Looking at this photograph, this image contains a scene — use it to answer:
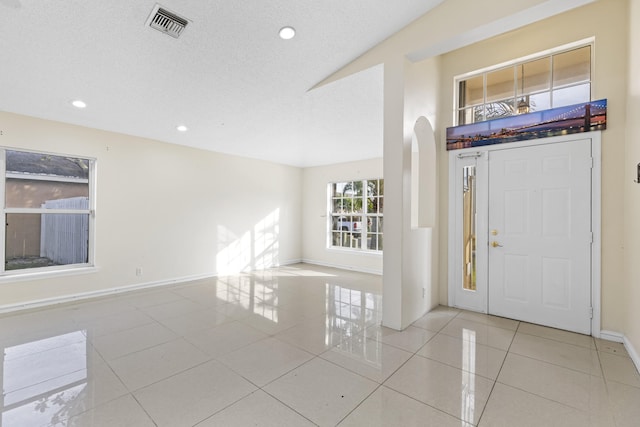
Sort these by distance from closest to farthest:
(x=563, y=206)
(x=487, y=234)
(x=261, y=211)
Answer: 1. (x=563, y=206)
2. (x=487, y=234)
3. (x=261, y=211)

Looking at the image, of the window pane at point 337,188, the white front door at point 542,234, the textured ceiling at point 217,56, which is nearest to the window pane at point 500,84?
the white front door at point 542,234

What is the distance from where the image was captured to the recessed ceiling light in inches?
106

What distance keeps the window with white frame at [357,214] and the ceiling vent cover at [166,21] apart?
187 inches

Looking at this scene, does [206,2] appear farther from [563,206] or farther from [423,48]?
[563,206]

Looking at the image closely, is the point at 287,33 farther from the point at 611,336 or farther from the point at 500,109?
the point at 611,336

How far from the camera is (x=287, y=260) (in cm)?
730

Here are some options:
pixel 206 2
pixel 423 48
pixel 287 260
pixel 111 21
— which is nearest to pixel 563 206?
pixel 423 48

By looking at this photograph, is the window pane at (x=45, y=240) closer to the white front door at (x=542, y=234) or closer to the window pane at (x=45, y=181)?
the window pane at (x=45, y=181)

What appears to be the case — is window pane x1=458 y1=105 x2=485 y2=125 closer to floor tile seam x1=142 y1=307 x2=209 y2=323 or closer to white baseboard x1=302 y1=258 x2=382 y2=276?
white baseboard x1=302 y1=258 x2=382 y2=276

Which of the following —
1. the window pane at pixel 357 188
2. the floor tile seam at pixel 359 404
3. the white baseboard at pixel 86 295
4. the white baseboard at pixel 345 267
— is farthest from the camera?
the window pane at pixel 357 188

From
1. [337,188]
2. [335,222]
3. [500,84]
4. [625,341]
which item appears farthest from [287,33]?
[335,222]

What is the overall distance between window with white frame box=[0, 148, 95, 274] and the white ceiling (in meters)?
0.70

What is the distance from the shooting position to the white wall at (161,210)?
401 cm

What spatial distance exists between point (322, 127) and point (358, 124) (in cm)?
59
